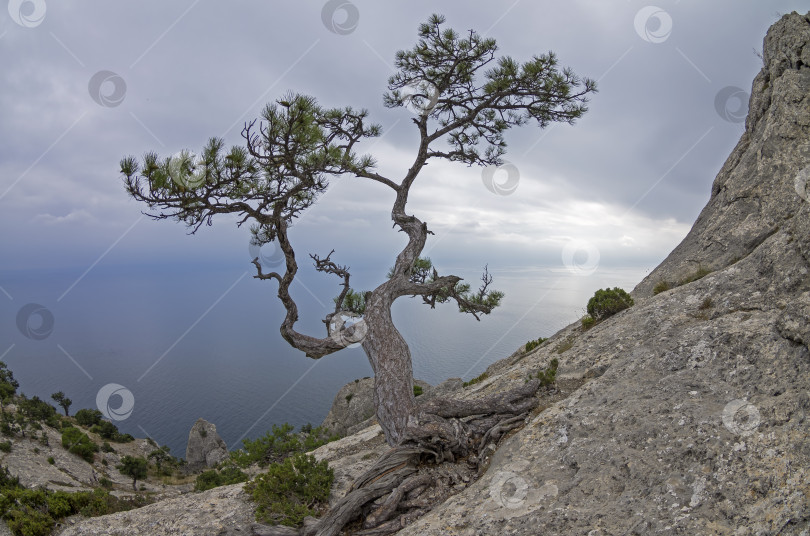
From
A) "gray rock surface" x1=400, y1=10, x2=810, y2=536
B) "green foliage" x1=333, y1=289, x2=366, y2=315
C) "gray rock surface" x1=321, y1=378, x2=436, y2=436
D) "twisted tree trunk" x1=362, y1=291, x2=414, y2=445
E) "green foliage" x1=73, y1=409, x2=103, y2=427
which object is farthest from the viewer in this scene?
"green foliage" x1=73, y1=409, x2=103, y2=427

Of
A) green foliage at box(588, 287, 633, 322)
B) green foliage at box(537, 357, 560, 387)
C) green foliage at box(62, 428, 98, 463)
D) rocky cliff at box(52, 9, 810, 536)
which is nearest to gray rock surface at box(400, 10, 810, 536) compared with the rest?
rocky cliff at box(52, 9, 810, 536)

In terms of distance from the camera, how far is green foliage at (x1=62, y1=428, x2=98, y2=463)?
4750 centimetres

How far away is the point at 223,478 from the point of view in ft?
70.1

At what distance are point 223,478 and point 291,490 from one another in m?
16.4

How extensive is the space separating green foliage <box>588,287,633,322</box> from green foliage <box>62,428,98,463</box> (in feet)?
197

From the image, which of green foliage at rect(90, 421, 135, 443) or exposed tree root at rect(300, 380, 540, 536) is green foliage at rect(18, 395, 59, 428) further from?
exposed tree root at rect(300, 380, 540, 536)

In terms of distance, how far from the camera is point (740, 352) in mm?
6105

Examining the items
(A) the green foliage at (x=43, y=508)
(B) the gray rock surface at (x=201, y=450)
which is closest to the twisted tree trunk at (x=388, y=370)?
(A) the green foliage at (x=43, y=508)

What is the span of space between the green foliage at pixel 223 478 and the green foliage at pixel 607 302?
11.0 m

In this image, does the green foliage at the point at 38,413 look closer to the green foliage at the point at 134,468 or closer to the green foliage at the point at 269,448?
the green foliage at the point at 134,468

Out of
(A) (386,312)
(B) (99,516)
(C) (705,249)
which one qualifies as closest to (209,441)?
(B) (99,516)

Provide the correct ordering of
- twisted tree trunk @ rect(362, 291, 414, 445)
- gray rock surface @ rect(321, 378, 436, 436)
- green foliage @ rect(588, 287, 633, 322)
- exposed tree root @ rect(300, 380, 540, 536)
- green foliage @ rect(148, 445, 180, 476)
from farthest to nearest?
green foliage @ rect(148, 445, 180, 476), gray rock surface @ rect(321, 378, 436, 436), green foliage @ rect(588, 287, 633, 322), twisted tree trunk @ rect(362, 291, 414, 445), exposed tree root @ rect(300, 380, 540, 536)

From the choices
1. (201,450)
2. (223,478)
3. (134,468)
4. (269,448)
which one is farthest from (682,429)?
(201,450)

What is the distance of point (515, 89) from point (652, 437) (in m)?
10.1
